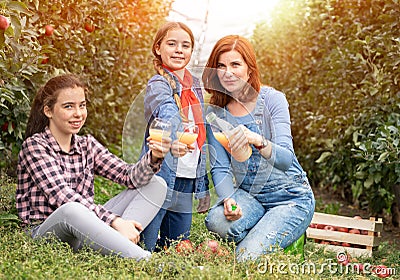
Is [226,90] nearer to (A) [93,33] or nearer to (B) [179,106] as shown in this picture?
(B) [179,106]

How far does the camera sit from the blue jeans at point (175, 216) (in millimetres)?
3074

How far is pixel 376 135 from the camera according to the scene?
3955 millimetres

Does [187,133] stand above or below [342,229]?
above

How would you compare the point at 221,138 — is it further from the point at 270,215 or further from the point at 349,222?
the point at 349,222

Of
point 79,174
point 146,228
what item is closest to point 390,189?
point 146,228

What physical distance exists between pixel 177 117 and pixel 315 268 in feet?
2.91

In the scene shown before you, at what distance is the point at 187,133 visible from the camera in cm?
276

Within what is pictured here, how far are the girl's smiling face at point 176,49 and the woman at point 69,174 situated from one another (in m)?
0.43

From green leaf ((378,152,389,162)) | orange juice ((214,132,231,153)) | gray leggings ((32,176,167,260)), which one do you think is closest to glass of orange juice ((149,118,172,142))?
orange juice ((214,132,231,153))

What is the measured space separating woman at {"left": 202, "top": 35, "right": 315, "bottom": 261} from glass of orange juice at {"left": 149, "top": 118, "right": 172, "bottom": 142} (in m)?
0.28

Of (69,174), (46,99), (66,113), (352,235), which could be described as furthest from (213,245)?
(352,235)

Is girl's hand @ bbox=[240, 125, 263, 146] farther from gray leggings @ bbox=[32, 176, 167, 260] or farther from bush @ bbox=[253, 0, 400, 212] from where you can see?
bush @ bbox=[253, 0, 400, 212]

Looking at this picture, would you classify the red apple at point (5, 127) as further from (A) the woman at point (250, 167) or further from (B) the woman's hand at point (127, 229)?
(A) the woman at point (250, 167)

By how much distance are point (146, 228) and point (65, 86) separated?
2.57 feet
